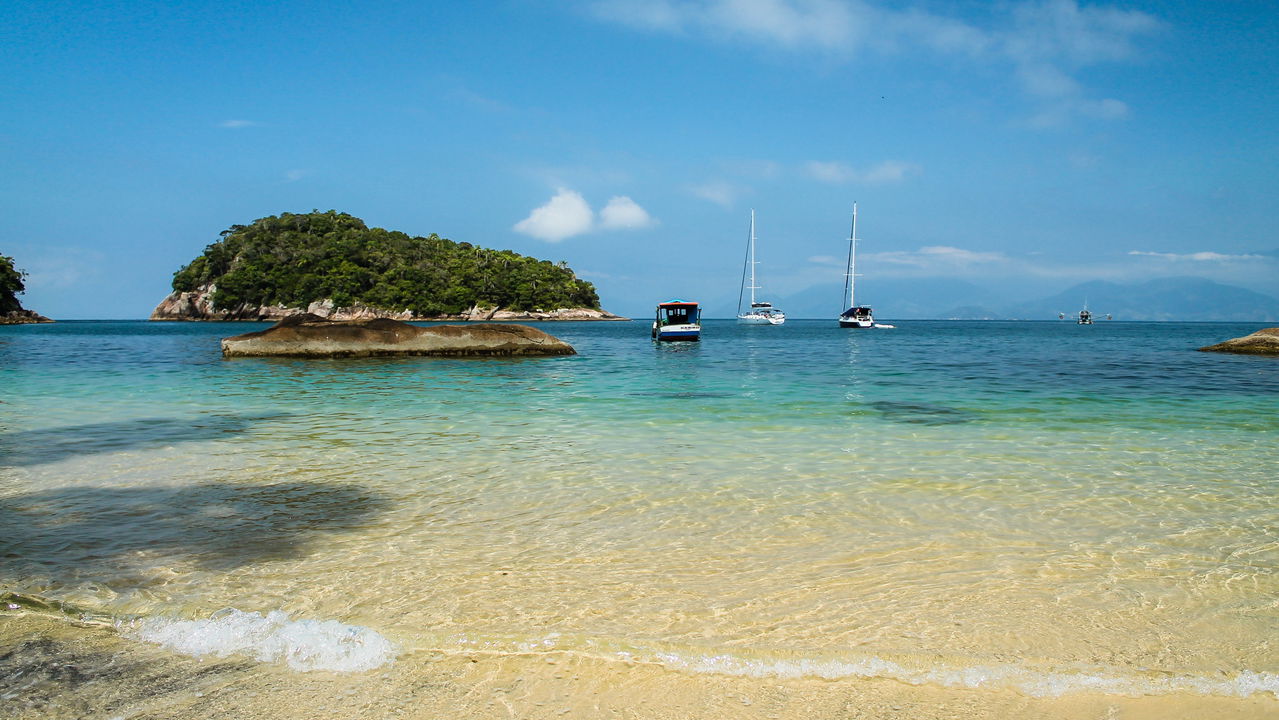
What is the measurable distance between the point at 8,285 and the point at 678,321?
112m

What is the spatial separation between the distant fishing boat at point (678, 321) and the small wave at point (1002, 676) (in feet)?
148

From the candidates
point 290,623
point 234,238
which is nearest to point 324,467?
point 290,623

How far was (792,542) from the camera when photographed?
538 cm

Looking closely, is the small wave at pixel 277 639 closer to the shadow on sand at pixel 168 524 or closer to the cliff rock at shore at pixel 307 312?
the shadow on sand at pixel 168 524

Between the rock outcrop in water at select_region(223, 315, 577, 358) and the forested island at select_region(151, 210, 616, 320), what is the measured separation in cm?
11193

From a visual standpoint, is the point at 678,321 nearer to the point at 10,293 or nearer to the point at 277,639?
the point at 277,639

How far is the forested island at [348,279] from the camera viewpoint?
14025cm

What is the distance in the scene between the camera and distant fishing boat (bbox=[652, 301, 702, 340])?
49.1m

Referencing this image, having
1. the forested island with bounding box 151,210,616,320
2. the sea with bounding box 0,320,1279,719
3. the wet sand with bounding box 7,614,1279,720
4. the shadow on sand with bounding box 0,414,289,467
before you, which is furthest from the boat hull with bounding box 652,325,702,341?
the forested island with bounding box 151,210,616,320

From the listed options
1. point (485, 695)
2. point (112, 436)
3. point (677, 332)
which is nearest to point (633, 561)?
point (485, 695)

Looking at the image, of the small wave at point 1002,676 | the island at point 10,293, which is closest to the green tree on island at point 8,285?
the island at point 10,293

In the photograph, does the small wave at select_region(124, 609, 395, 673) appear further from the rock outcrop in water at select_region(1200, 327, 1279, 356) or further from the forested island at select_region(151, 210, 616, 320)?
the forested island at select_region(151, 210, 616, 320)

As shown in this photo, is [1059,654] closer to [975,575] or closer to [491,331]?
[975,575]

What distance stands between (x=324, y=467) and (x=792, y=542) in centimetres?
558
